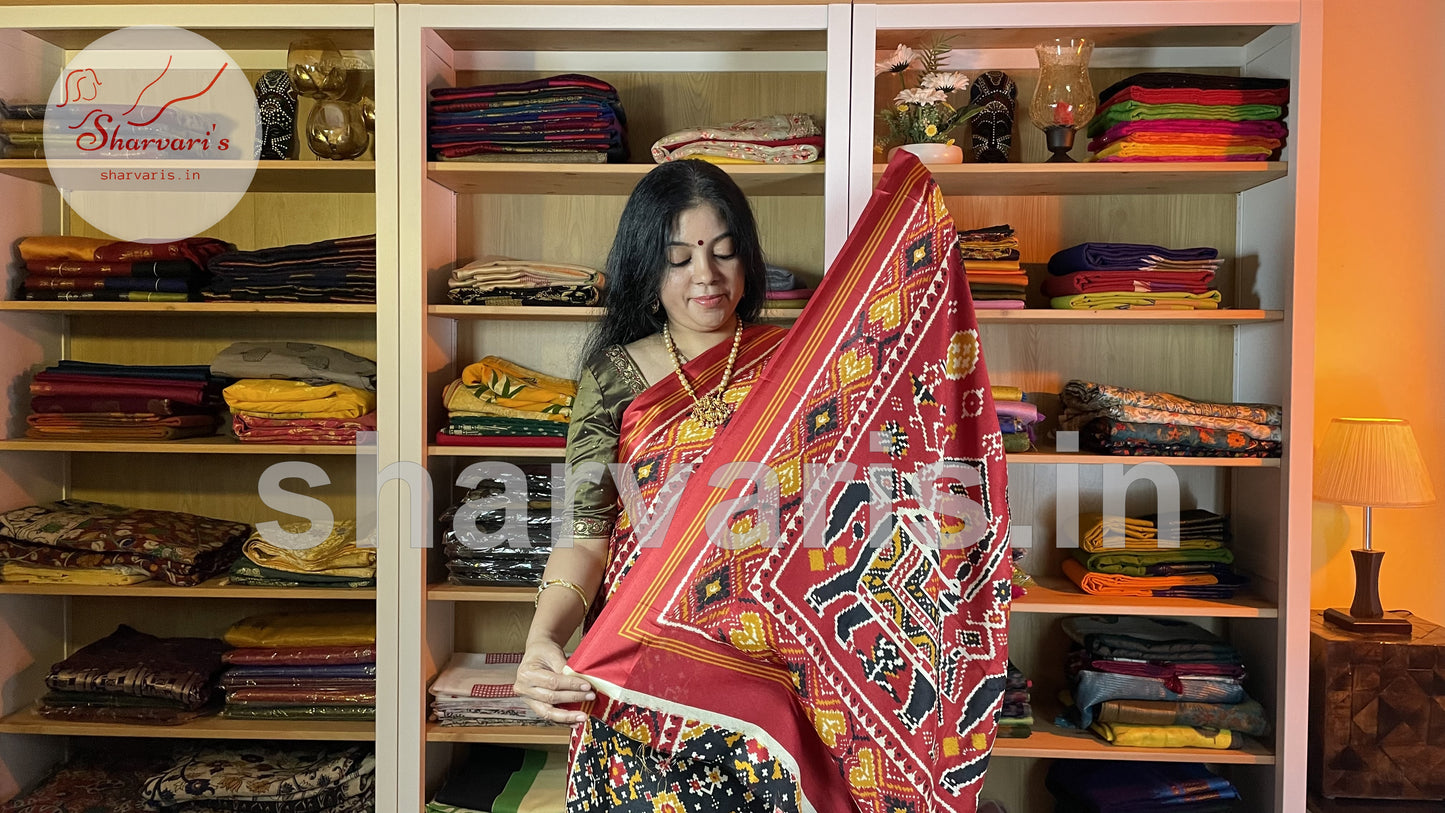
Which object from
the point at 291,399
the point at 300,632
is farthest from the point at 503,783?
the point at 291,399

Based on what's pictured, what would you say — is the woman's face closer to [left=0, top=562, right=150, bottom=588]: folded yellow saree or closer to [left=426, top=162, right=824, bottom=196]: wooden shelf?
[left=426, top=162, right=824, bottom=196]: wooden shelf

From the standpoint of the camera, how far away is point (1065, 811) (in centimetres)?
248

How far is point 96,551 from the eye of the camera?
93.6 inches

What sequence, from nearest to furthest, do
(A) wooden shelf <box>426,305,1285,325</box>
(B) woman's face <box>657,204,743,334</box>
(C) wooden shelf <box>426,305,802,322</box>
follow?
(B) woman's face <box>657,204,743,334</box> < (A) wooden shelf <box>426,305,1285,325</box> < (C) wooden shelf <box>426,305,802,322</box>

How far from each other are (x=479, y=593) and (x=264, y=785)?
0.69 m

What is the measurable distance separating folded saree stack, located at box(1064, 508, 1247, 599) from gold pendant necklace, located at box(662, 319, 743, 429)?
1312mm

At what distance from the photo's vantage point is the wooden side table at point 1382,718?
2186 millimetres

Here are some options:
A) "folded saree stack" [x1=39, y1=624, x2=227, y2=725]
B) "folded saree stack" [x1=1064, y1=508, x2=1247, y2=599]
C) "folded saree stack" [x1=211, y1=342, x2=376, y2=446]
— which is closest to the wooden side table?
"folded saree stack" [x1=1064, y1=508, x2=1247, y2=599]

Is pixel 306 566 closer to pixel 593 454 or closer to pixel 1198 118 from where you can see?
pixel 593 454

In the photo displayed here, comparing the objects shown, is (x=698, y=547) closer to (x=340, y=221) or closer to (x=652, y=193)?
(x=652, y=193)

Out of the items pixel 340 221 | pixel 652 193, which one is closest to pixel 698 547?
pixel 652 193

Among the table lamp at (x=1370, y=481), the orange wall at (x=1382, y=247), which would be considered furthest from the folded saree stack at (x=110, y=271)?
the orange wall at (x=1382, y=247)

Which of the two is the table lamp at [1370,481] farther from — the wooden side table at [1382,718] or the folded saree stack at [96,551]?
the folded saree stack at [96,551]

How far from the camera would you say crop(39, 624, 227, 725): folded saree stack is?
2.38m
